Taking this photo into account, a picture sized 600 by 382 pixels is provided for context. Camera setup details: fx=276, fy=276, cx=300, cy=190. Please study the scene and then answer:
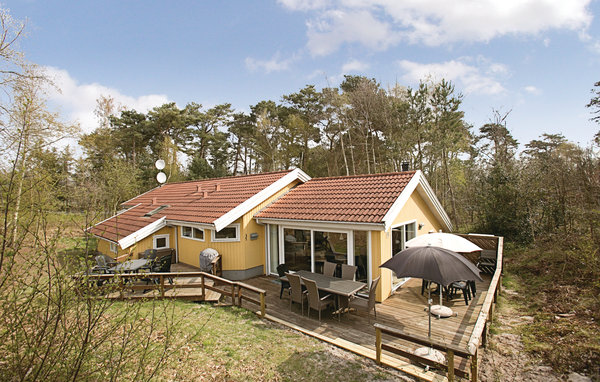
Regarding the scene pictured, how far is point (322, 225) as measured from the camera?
Answer: 9.16 m

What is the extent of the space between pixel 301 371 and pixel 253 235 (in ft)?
20.8

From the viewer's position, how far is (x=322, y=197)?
10633 millimetres

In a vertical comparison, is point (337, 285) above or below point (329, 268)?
below

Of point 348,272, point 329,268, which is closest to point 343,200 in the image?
point 329,268

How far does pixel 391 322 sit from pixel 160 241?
34.3 ft

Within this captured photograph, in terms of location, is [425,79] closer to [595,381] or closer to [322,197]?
[322,197]

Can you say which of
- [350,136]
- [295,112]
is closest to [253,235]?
[350,136]

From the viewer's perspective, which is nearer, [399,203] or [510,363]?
[510,363]

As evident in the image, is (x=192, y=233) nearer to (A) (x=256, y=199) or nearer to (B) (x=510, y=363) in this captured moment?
(A) (x=256, y=199)

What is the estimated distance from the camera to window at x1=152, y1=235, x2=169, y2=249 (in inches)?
490

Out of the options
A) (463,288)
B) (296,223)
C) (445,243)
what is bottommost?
(463,288)

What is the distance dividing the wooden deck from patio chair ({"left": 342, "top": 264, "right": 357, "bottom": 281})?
104 centimetres

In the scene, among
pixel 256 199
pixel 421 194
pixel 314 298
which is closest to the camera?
pixel 314 298

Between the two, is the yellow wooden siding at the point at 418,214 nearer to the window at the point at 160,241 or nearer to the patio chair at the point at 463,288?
the patio chair at the point at 463,288
